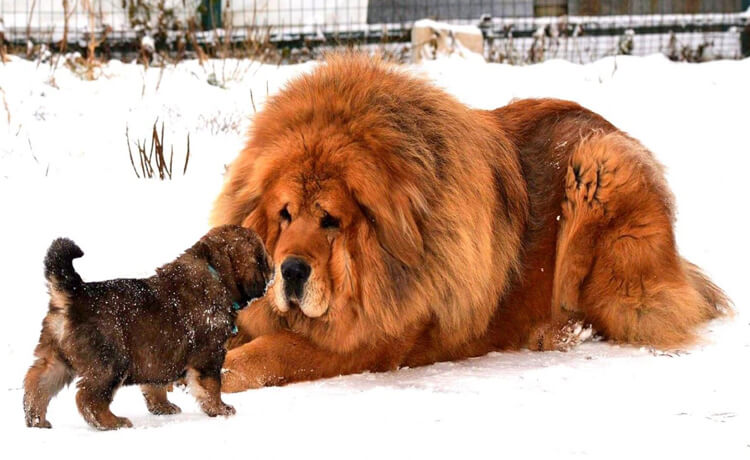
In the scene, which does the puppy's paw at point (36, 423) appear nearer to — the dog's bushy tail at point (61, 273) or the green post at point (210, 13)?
the dog's bushy tail at point (61, 273)

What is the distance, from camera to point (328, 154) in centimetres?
429

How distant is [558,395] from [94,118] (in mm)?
5644

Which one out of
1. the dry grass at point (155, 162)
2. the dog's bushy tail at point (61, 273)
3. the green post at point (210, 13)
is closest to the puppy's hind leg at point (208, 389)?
the dog's bushy tail at point (61, 273)

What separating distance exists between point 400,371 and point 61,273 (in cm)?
183

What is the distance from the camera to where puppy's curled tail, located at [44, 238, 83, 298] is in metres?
3.23

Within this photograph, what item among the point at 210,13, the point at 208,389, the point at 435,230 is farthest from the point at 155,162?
the point at 210,13

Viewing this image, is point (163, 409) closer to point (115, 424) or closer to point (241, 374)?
point (115, 424)

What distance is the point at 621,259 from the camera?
502 centimetres

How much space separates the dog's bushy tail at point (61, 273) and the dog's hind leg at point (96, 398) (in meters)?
0.26

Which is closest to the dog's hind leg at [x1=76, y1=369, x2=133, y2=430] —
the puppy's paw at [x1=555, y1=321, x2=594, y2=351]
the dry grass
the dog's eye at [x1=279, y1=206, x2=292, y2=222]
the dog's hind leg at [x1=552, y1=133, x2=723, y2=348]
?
the dog's eye at [x1=279, y1=206, x2=292, y2=222]

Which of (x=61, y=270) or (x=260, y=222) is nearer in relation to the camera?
(x=61, y=270)

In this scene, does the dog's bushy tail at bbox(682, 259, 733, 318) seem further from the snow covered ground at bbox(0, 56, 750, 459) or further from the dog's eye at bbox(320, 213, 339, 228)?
the dog's eye at bbox(320, 213, 339, 228)

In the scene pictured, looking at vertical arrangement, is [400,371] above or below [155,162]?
below

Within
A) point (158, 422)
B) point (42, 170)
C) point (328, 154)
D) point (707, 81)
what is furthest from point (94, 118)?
point (707, 81)
